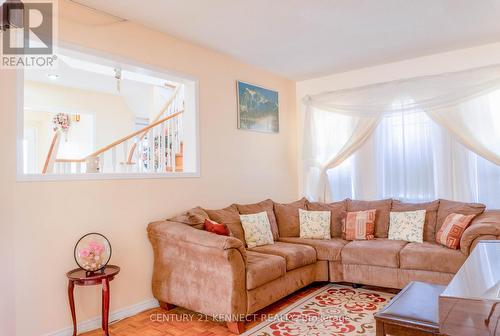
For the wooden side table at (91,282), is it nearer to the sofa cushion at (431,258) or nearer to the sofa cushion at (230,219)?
the sofa cushion at (230,219)

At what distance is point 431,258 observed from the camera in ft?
10.9

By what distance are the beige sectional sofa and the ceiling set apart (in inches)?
70.7

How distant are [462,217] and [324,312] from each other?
67.4 inches

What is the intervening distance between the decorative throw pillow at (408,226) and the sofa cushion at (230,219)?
5.60ft

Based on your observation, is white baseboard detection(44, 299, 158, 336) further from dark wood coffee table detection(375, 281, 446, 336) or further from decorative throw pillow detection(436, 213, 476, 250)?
decorative throw pillow detection(436, 213, 476, 250)

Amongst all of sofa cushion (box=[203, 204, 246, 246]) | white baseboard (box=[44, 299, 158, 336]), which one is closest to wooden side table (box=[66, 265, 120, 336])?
white baseboard (box=[44, 299, 158, 336])

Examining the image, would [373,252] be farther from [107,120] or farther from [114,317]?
[107,120]

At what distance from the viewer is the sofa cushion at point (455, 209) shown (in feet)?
12.0

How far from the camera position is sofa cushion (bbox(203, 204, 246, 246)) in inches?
146

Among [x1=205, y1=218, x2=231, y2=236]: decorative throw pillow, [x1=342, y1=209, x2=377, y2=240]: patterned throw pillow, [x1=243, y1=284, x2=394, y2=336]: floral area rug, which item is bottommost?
[x1=243, y1=284, x2=394, y2=336]: floral area rug

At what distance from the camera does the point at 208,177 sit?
4.01m

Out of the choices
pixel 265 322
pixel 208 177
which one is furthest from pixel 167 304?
pixel 208 177

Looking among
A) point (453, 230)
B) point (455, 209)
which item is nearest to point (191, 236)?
point (453, 230)

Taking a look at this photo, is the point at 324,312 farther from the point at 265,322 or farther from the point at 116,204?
the point at 116,204
